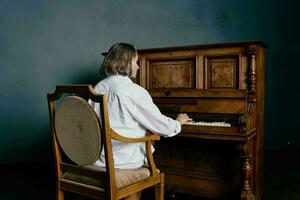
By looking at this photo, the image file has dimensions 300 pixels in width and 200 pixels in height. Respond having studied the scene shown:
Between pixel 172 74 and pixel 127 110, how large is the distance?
1.25m

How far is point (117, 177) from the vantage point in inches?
85.4

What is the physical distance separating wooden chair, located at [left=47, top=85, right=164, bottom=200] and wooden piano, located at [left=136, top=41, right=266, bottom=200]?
2.61 ft

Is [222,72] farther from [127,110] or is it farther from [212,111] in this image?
[127,110]

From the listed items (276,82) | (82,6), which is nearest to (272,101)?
(276,82)

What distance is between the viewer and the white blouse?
2.28 metres

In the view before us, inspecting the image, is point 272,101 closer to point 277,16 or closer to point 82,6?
point 277,16

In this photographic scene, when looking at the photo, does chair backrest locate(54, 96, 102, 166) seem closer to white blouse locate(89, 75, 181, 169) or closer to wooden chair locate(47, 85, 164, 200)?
wooden chair locate(47, 85, 164, 200)

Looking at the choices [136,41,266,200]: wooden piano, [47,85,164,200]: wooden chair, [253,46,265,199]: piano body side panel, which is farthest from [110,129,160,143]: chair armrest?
[253,46,265,199]: piano body side panel

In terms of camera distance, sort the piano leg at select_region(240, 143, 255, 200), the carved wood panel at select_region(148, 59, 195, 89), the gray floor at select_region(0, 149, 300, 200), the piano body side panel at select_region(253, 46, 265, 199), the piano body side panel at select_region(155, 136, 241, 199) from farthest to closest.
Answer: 1. the gray floor at select_region(0, 149, 300, 200)
2. the carved wood panel at select_region(148, 59, 195, 89)
3. the piano body side panel at select_region(155, 136, 241, 199)
4. the piano body side panel at select_region(253, 46, 265, 199)
5. the piano leg at select_region(240, 143, 255, 200)

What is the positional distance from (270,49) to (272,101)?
0.75m

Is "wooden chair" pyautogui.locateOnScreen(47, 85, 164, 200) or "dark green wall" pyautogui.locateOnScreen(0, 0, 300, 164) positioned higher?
"dark green wall" pyautogui.locateOnScreen(0, 0, 300, 164)

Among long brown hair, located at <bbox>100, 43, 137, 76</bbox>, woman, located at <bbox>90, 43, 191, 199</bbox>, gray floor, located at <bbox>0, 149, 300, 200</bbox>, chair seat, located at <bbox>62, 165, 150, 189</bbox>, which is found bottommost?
gray floor, located at <bbox>0, 149, 300, 200</bbox>

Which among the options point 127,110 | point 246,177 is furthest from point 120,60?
point 246,177

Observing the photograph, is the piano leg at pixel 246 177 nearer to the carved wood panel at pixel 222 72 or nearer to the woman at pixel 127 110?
the carved wood panel at pixel 222 72
